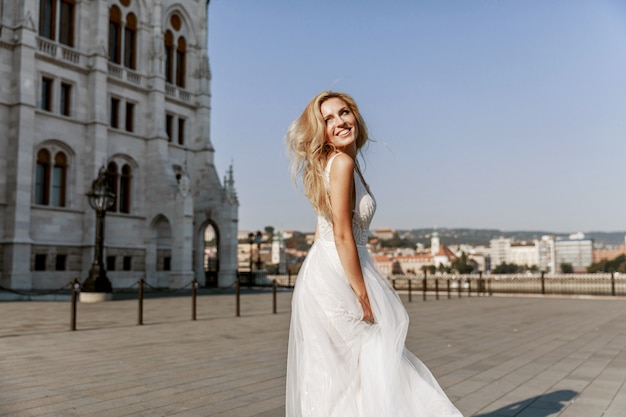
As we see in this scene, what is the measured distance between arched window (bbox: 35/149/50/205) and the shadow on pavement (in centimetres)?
2656

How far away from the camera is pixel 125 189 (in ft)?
103

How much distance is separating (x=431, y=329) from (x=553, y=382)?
5.26m

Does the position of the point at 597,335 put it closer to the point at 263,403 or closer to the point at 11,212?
the point at 263,403

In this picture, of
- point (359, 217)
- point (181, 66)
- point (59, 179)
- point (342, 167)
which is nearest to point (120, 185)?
point (59, 179)

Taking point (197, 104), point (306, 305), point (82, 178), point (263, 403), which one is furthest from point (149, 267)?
point (306, 305)

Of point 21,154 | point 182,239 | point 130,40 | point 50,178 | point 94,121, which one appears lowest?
point 182,239

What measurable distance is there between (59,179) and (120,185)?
11.5ft

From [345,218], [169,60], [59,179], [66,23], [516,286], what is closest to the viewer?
[345,218]

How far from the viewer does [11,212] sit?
25.2 meters

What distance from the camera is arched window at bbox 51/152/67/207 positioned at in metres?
27.9

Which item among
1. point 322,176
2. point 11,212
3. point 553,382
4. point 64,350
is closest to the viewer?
point 322,176

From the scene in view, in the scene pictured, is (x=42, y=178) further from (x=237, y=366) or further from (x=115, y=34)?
(x=237, y=366)

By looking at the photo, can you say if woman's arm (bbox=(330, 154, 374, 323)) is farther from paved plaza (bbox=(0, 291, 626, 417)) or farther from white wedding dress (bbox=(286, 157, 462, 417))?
paved plaza (bbox=(0, 291, 626, 417))

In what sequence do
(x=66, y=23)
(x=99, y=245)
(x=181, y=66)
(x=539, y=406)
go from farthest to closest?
(x=181, y=66) < (x=66, y=23) < (x=99, y=245) < (x=539, y=406)
